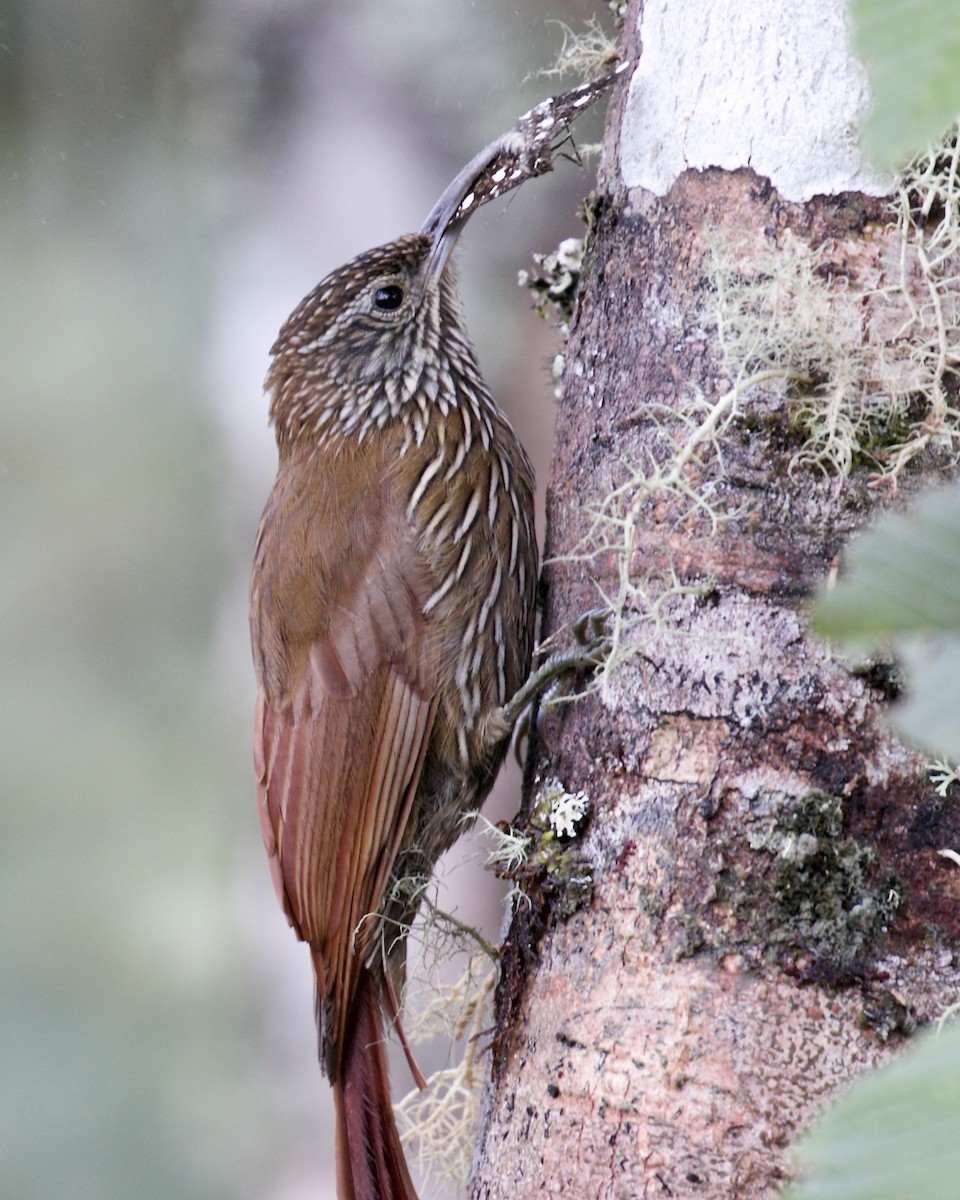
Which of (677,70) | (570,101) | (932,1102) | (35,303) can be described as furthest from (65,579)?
(932,1102)

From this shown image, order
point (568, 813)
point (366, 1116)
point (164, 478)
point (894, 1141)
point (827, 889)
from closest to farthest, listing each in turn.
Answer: point (894, 1141), point (827, 889), point (568, 813), point (366, 1116), point (164, 478)

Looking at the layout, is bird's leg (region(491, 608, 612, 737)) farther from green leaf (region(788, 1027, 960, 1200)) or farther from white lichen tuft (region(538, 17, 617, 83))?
green leaf (region(788, 1027, 960, 1200))

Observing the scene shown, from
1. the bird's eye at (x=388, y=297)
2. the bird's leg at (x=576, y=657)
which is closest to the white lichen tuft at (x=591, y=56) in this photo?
the bird's eye at (x=388, y=297)

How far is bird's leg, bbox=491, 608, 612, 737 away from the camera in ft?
5.87

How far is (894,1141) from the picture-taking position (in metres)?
0.40

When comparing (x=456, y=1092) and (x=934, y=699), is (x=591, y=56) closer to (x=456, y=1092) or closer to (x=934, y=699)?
(x=456, y=1092)

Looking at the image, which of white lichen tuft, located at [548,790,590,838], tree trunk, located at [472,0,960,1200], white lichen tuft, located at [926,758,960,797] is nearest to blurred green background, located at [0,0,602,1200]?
tree trunk, located at [472,0,960,1200]

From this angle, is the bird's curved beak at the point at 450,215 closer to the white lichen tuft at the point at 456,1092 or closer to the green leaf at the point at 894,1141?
the white lichen tuft at the point at 456,1092

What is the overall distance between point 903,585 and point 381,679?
1.77m

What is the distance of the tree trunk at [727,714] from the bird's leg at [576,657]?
53 mm

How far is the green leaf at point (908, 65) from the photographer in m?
0.43

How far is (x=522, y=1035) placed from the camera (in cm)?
169

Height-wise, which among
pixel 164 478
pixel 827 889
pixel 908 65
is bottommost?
pixel 908 65

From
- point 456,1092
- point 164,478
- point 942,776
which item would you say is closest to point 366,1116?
point 456,1092
